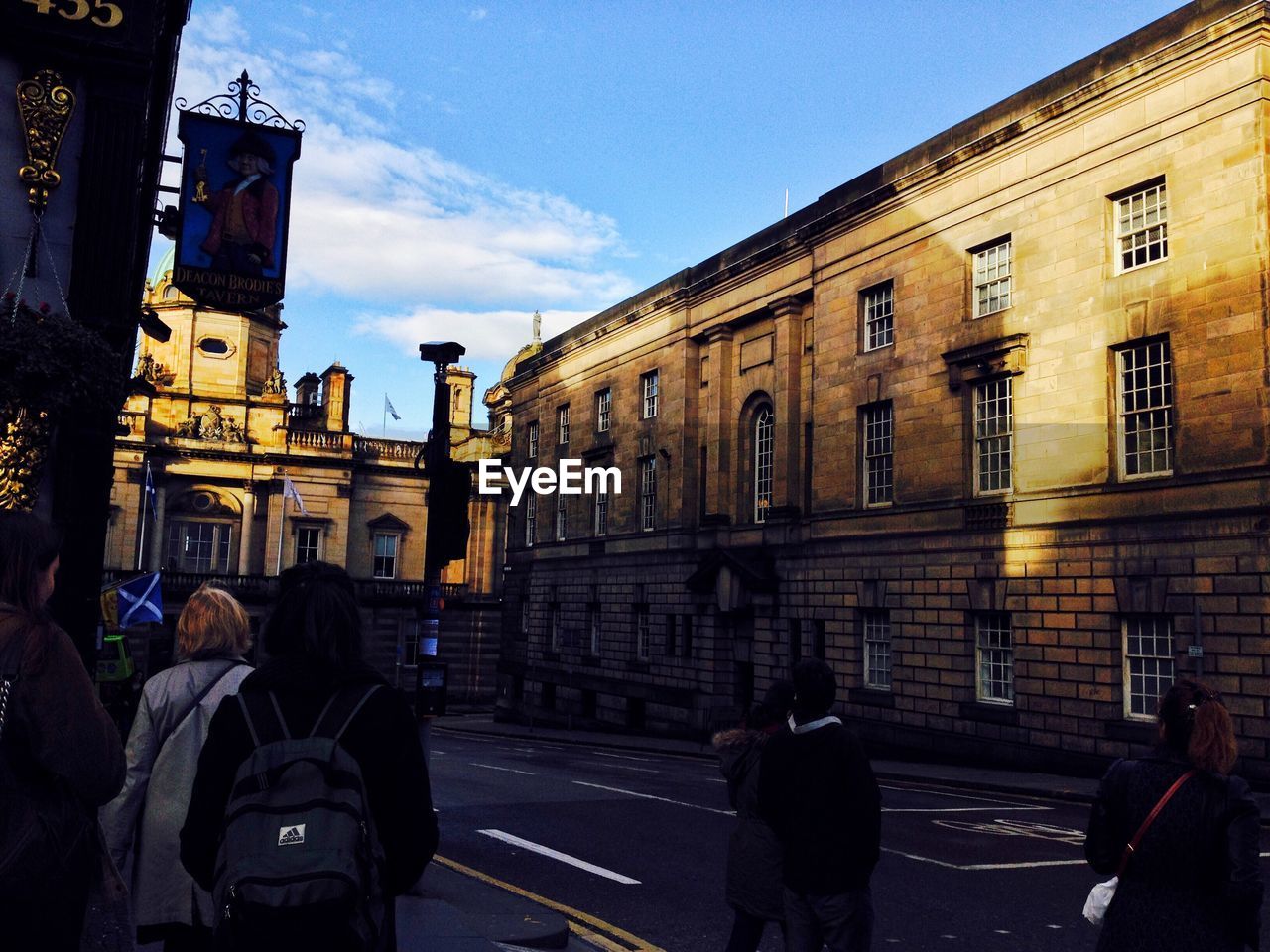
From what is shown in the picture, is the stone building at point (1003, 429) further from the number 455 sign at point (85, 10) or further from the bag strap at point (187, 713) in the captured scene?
the bag strap at point (187, 713)

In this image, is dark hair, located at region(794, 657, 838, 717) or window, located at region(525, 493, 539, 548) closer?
dark hair, located at region(794, 657, 838, 717)

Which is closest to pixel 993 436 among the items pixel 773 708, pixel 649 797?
pixel 649 797

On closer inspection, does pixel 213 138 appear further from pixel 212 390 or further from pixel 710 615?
pixel 212 390

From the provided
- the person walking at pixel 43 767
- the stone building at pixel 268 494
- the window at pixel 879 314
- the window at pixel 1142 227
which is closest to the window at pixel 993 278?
the window at pixel 879 314

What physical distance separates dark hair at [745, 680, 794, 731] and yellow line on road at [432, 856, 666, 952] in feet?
9.42

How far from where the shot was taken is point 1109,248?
21828 mm

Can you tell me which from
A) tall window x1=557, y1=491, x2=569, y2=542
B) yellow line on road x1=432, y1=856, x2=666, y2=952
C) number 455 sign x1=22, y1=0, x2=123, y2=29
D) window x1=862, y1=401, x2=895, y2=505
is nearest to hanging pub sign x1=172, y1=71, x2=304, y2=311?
number 455 sign x1=22, y1=0, x2=123, y2=29

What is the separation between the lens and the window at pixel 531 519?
1800 inches

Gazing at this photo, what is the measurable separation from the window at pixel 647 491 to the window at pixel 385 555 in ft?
83.1

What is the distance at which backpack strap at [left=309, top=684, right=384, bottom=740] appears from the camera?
3.26 m

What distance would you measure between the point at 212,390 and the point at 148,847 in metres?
54.8

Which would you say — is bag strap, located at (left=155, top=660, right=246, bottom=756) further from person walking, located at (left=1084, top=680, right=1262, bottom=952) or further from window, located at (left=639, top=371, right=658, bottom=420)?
window, located at (left=639, top=371, right=658, bottom=420)

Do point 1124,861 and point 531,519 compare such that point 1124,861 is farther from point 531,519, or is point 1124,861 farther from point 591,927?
point 531,519

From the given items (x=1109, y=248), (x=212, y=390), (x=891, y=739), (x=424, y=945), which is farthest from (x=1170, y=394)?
(x=212, y=390)
